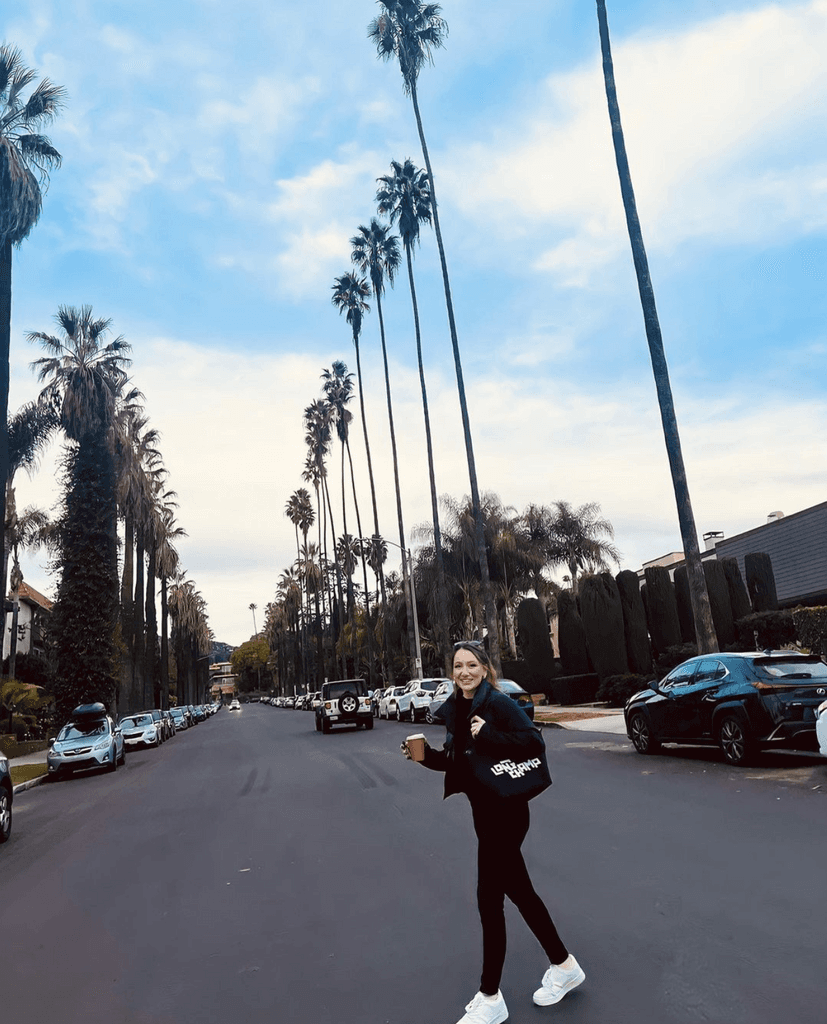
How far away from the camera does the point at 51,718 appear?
4344cm

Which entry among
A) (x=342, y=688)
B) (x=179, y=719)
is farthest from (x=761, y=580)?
(x=179, y=719)

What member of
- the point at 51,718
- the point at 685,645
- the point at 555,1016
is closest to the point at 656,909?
the point at 555,1016

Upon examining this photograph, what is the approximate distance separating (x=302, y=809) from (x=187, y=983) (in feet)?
23.8

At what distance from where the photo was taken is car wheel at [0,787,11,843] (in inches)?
463

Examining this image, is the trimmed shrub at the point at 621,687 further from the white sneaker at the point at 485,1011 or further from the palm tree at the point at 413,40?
the white sneaker at the point at 485,1011

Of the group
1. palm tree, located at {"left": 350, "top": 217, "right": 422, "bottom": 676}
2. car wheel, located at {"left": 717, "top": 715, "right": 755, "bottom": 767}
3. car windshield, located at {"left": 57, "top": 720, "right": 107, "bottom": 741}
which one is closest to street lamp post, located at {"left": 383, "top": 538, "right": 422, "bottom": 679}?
palm tree, located at {"left": 350, "top": 217, "right": 422, "bottom": 676}

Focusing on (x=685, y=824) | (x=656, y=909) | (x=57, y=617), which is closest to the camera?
(x=656, y=909)

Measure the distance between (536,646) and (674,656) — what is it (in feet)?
32.7

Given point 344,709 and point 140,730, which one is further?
point 140,730

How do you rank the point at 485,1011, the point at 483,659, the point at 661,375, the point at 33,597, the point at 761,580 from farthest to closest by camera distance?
1. the point at 33,597
2. the point at 761,580
3. the point at 661,375
4. the point at 483,659
5. the point at 485,1011

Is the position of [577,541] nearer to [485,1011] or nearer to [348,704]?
[348,704]

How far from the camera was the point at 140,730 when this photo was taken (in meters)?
33.8

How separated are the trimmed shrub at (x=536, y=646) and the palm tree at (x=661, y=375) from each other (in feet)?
72.7

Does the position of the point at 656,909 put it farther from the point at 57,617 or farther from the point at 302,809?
the point at 57,617
